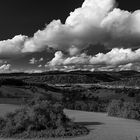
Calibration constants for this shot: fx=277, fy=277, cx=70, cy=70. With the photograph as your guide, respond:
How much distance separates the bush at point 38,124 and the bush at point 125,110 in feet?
41.9

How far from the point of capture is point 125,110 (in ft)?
100

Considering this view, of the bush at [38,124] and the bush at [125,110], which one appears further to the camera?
the bush at [125,110]

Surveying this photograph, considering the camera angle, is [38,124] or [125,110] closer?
[38,124]

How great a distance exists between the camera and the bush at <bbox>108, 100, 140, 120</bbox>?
2976cm

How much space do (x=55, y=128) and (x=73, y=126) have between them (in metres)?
1.25

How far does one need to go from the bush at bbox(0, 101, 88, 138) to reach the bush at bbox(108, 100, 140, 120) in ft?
41.9

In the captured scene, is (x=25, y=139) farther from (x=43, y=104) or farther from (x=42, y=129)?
(x=43, y=104)

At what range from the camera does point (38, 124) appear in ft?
58.0

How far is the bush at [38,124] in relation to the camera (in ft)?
55.3

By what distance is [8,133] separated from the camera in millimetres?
16938

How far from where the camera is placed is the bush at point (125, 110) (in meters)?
29.8

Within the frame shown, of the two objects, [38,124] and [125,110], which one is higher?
[38,124]

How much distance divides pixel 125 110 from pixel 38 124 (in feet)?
49.9

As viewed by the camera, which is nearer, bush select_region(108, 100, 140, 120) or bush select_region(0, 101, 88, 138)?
bush select_region(0, 101, 88, 138)
